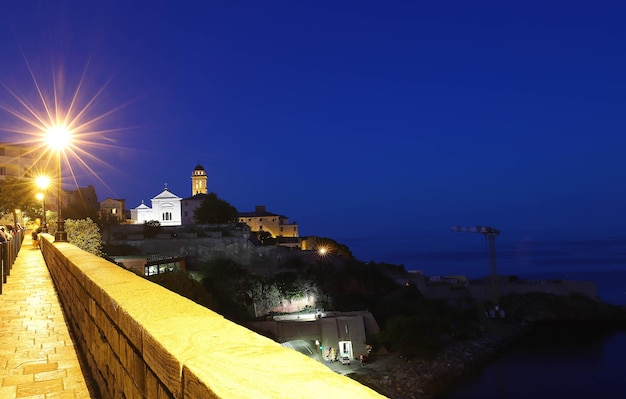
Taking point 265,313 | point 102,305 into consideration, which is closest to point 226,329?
point 102,305

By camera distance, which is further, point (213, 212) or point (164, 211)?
point (164, 211)

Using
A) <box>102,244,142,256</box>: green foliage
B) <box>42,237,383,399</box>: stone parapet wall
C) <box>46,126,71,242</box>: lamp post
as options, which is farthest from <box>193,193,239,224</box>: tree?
<box>42,237,383,399</box>: stone parapet wall

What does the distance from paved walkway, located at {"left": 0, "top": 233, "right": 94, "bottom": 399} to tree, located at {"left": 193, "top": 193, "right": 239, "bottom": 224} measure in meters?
55.7

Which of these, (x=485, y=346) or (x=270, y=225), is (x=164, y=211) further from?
(x=485, y=346)

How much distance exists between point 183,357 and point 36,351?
4.85m

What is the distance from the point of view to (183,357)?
5.68ft

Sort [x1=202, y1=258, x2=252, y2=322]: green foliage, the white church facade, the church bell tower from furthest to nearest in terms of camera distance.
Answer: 1. the church bell tower
2. the white church facade
3. [x1=202, y1=258, x2=252, y2=322]: green foliage

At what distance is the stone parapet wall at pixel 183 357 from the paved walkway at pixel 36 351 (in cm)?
58

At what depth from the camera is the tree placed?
6531 centimetres

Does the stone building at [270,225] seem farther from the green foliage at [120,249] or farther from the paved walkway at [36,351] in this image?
the paved walkway at [36,351]

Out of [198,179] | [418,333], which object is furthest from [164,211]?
[418,333]

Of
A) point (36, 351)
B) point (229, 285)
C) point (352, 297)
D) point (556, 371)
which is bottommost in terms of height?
point (556, 371)

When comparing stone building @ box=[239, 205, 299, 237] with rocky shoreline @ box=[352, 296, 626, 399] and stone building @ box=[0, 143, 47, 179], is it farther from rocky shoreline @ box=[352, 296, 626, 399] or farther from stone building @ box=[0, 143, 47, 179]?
rocky shoreline @ box=[352, 296, 626, 399]

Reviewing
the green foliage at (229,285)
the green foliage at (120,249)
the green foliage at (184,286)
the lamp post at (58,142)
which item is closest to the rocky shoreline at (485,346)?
the green foliage at (184,286)
